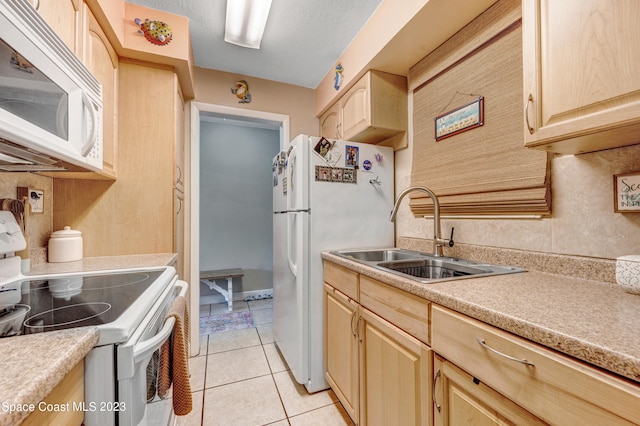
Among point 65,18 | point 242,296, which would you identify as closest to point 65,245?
point 65,18

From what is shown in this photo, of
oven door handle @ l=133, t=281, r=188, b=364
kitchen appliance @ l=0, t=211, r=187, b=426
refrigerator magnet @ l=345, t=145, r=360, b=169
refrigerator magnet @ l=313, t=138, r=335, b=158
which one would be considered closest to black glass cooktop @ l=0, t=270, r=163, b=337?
kitchen appliance @ l=0, t=211, r=187, b=426

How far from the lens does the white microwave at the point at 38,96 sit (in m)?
0.63

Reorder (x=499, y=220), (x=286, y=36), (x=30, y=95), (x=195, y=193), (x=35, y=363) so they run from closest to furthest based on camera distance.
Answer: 1. (x=35, y=363)
2. (x=30, y=95)
3. (x=499, y=220)
4. (x=286, y=36)
5. (x=195, y=193)

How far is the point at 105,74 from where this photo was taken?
1491 millimetres

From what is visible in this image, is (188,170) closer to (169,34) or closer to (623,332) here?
(169,34)

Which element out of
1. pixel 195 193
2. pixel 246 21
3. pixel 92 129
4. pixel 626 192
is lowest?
pixel 626 192

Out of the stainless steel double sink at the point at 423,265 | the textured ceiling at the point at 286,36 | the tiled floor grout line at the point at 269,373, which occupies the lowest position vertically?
the tiled floor grout line at the point at 269,373

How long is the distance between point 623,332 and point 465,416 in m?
0.45

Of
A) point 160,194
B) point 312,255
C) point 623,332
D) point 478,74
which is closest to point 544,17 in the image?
point 478,74

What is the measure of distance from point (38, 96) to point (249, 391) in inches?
70.8

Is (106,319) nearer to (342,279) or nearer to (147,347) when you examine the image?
(147,347)

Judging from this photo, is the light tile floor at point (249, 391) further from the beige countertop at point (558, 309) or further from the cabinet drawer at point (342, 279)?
the beige countertop at point (558, 309)

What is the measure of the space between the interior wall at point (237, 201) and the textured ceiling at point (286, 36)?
1.40 metres

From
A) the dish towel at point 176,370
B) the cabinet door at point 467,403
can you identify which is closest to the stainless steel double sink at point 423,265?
the cabinet door at point 467,403
